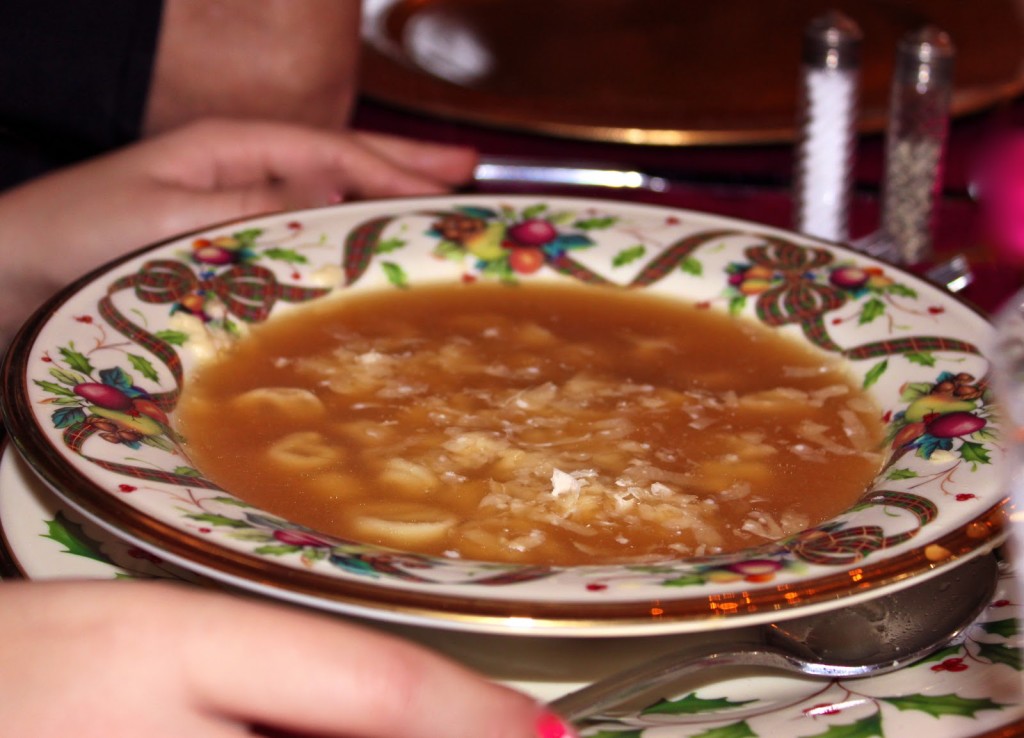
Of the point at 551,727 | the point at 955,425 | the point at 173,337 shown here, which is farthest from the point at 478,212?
the point at 551,727

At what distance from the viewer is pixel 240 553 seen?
739 mm

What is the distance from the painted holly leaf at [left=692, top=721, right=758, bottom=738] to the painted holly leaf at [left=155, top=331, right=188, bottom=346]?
0.64 meters

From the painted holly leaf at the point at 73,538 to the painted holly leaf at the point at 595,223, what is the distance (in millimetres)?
730

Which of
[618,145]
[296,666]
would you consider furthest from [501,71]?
[296,666]

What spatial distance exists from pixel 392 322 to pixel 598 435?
34cm

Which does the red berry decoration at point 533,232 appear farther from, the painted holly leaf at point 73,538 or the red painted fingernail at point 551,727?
the red painted fingernail at point 551,727

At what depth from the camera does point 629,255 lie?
4.62 feet

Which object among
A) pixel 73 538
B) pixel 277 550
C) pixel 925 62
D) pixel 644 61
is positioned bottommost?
pixel 73 538

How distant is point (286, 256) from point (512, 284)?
26 cm

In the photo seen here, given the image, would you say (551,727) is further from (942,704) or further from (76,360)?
(76,360)

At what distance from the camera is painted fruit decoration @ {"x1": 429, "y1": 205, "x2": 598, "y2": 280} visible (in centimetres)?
142

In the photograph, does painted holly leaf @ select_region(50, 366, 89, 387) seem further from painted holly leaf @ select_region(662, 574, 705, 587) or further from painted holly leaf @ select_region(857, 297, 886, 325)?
painted holly leaf @ select_region(857, 297, 886, 325)

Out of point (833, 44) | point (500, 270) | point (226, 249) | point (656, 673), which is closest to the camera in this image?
point (656, 673)

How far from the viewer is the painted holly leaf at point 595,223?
1.45 m
